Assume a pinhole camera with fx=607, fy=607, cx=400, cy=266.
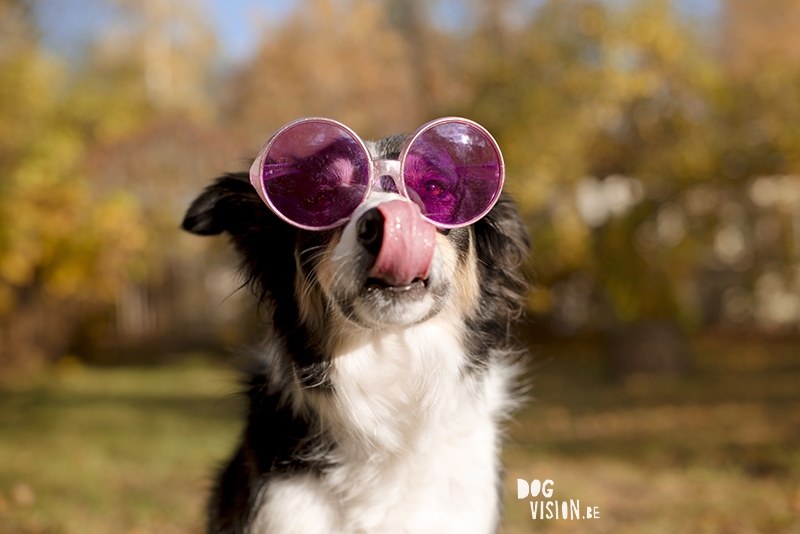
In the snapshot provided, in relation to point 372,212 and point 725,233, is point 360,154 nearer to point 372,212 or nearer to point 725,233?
point 372,212

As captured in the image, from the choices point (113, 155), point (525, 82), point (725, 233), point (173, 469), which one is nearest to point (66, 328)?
point (113, 155)

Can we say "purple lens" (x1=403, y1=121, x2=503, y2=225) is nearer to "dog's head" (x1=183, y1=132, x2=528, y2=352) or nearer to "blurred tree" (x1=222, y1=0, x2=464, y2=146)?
"dog's head" (x1=183, y1=132, x2=528, y2=352)

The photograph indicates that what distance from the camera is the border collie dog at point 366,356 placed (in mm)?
1978

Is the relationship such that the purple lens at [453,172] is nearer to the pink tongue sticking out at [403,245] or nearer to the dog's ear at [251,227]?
the pink tongue sticking out at [403,245]

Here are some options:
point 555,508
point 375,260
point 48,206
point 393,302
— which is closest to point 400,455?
point 393,302

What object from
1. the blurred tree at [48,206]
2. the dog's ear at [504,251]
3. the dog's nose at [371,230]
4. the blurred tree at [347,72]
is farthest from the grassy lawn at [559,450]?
the blurred tree at [347,72]

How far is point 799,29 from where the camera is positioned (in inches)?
484

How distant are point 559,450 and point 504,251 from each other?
3654 mm

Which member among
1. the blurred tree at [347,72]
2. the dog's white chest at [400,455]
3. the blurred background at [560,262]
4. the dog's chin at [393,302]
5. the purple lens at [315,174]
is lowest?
the dog's white chest at [400,455]

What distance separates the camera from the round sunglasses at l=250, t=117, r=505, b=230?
201 cm

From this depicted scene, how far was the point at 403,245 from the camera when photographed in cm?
181

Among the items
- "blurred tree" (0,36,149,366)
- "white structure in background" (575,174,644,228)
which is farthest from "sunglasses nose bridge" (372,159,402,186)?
"blurred tree" (0,36,149,366)

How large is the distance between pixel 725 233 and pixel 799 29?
6422 mm

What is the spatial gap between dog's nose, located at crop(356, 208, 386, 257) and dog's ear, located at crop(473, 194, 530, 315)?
2.22 feet
